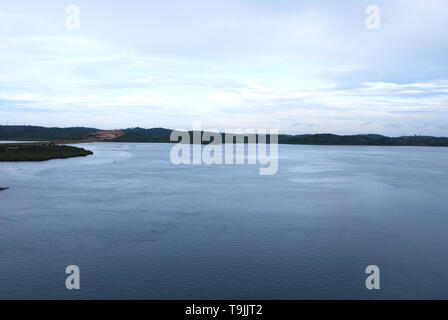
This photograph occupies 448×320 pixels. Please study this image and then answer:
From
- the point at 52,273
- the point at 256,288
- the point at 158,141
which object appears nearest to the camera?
the point at 256,288

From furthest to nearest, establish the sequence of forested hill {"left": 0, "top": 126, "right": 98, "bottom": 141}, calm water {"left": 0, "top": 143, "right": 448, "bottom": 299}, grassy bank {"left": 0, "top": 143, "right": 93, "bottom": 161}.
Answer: forested hill {"left": 0, "top": 126, "right": 98, "bottom": 141}
grassy bank {"left": 0, "top": 143, "right": 93, "bottom": 161}
calm water {"left": 0, "top": 143, "right": 448, "bottom": 299}

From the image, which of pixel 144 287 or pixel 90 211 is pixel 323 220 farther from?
pixel 90 211

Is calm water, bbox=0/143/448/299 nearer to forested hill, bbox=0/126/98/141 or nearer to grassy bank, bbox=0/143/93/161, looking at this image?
grassy bank, bbox=0/143/93/161

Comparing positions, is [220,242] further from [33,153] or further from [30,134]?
[30,134]

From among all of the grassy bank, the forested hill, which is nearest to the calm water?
the grassy bank

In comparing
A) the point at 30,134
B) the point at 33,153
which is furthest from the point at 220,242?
the point at 30,134

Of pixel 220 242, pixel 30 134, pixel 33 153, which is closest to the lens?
pixel 220 242

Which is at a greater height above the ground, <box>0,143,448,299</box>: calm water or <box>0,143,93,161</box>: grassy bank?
<box>0,143,93,161</box>: grassy bank

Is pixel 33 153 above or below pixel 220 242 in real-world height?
above

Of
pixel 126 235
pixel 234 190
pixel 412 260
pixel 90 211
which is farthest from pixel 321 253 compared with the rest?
pixel 234 190
